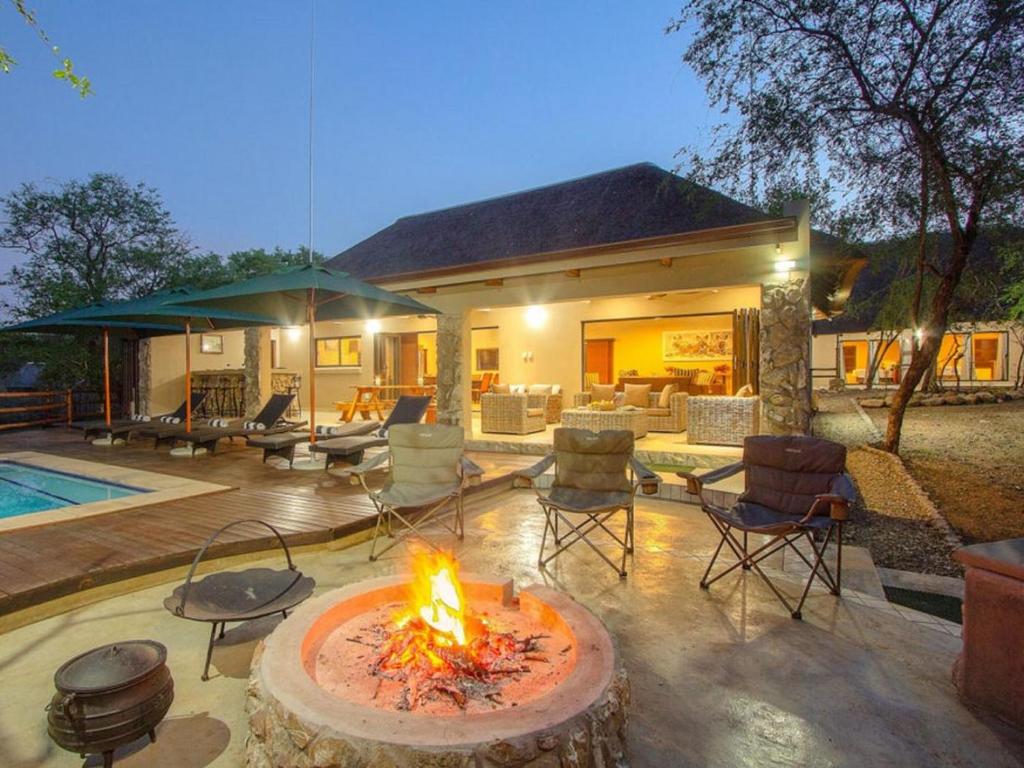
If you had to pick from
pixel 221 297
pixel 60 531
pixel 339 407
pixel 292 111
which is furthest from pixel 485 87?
pixel 60 531

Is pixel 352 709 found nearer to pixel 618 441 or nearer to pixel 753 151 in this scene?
pixel 618 441

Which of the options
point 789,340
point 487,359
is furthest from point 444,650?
point 487,359

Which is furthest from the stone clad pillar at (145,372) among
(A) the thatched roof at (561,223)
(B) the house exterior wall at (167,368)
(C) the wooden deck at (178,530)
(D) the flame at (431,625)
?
(D) the flame at (431,625)

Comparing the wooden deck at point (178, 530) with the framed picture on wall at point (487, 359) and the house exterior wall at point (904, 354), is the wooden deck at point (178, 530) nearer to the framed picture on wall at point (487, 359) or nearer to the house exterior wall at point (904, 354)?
the framed picture on wall at point (487, 359)

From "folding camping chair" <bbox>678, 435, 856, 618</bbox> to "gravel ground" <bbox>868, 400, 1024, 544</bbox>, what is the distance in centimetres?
254

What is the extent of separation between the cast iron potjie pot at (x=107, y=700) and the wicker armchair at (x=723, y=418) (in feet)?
24.7

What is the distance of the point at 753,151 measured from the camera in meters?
7.21

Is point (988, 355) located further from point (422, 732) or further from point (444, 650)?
point (422, 732)

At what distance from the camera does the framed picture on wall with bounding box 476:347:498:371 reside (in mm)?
15773

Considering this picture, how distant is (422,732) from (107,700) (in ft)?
3.41

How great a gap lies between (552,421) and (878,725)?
31.4 feet

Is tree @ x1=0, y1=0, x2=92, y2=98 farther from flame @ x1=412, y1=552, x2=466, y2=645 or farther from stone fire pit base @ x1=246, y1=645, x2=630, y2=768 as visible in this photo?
stone fire pit base @ x1=246, y1=645, x2=630, y2=768

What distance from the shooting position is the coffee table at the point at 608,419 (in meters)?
8.36

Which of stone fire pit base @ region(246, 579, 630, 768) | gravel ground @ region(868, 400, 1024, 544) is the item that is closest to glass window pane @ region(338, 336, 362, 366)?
gravel ground @ region(868, 400, 1024, 544)
